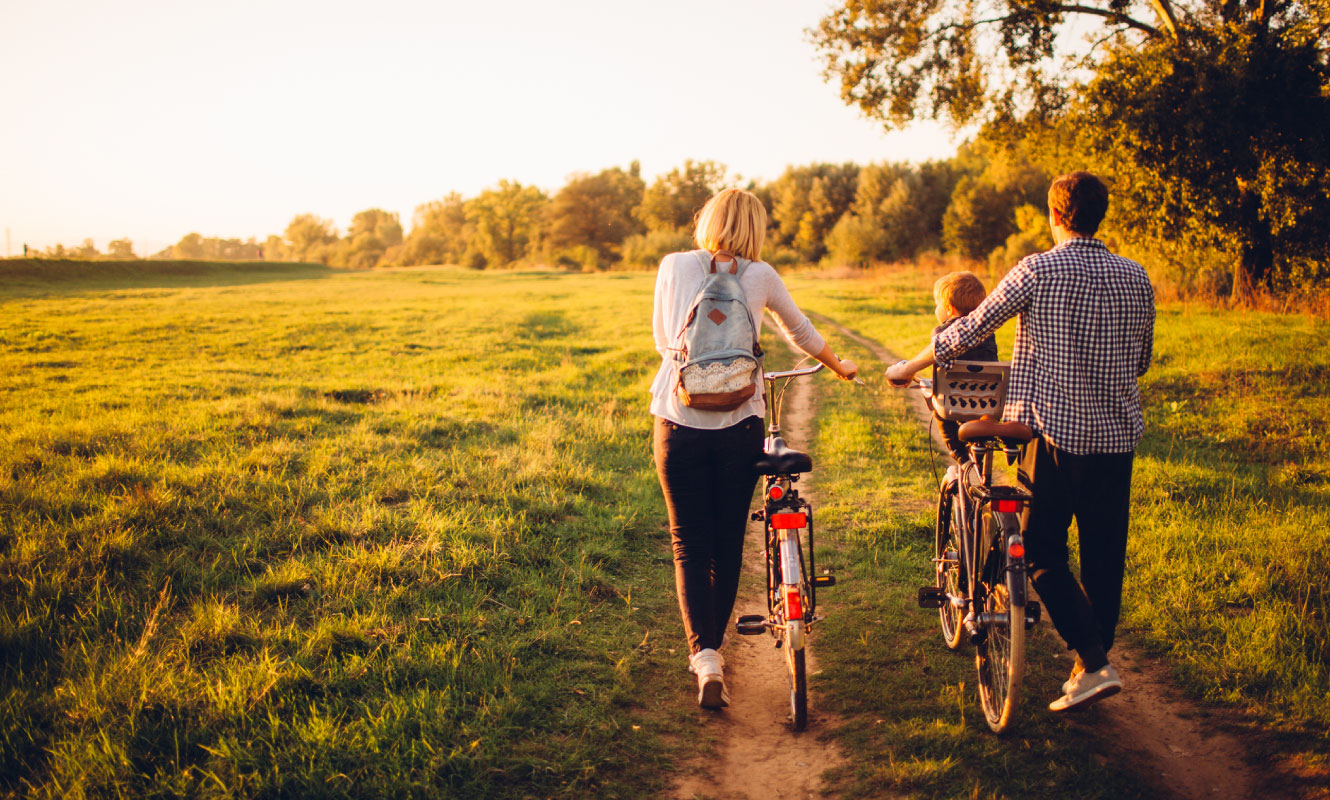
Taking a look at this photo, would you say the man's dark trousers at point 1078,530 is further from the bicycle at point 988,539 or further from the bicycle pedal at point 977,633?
the bicycle pedal at point 977,633

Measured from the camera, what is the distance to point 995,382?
336cm

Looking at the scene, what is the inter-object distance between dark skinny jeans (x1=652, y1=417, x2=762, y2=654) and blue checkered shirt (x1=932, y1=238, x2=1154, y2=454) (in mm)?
1264

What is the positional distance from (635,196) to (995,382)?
315 feet

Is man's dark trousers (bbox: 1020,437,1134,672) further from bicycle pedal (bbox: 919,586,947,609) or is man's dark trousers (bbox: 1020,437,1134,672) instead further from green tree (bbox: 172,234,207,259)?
green tree (bbox: 172,234,207,259)

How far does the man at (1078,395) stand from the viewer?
3.02 m

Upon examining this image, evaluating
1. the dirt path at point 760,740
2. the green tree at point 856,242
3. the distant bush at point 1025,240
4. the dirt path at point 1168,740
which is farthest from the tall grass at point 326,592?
the green tree at point 856,242

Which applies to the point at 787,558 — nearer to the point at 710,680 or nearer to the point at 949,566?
the point at 710,680

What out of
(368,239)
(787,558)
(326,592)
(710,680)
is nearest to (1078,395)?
(787,558)

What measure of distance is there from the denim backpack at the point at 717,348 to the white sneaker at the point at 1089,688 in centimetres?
192

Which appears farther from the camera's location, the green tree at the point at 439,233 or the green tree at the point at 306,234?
the green tree at the point at 306,234

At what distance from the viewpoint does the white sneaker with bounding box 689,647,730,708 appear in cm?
350

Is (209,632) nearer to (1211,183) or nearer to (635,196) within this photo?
(1211,183)

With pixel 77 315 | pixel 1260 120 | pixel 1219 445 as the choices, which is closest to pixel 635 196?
pixel 77 315

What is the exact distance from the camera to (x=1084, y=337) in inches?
119
